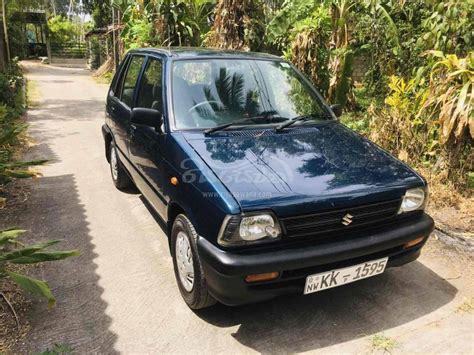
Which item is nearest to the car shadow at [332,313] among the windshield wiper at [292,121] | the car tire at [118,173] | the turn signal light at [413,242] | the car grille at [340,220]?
the turn signal light at [413,242]

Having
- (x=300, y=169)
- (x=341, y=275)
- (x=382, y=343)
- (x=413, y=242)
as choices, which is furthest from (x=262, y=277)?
(x=413, y=242)

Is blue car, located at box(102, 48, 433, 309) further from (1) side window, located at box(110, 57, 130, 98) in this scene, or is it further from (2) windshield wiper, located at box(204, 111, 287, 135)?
(1) side window, located at box(110, 57, 130, 98)

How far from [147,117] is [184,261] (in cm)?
117

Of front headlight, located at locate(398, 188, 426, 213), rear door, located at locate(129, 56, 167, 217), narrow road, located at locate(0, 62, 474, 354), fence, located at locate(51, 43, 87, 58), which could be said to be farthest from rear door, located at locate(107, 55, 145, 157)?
fence, located at locate(51, 43, 87, 58)

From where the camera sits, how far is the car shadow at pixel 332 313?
277 centimetres

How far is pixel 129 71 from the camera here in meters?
4.80

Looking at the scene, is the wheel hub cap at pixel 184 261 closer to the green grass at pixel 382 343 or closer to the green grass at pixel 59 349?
the green grass at pixel 59 349

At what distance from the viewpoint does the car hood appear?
2.50 meters

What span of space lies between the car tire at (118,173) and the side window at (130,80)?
82cm

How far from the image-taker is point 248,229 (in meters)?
2.43

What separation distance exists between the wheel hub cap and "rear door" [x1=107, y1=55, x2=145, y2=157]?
1761mm

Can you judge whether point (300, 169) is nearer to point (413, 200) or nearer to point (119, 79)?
point (413, 200)

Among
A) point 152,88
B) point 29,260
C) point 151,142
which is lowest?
point 29,260

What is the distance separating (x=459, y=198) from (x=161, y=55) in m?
3.53
